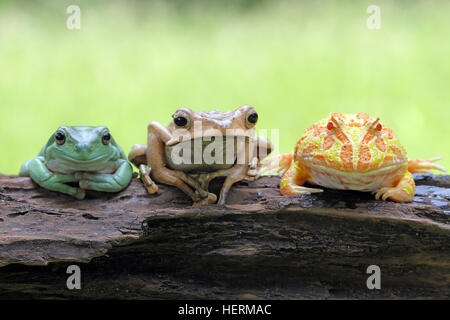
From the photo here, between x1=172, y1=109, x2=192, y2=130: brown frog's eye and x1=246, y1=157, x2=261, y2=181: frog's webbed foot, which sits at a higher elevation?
x1=172, y1=109, x2=192, y2=130: brown frog's eye

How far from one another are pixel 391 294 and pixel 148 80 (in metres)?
2.08

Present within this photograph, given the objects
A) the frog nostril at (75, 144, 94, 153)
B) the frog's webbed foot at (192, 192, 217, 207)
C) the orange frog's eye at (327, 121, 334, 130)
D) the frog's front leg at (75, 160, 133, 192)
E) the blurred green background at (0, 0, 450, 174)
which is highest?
the blurred green background at (0, 0, 450, 174)

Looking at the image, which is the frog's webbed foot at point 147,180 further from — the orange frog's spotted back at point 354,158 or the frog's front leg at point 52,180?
the orange frog's spotted back at point 354,158

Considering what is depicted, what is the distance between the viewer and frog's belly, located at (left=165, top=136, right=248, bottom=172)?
199 cm

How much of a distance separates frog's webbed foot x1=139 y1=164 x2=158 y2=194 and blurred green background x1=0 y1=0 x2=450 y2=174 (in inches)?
20.6

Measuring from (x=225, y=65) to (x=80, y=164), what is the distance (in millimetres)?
1250

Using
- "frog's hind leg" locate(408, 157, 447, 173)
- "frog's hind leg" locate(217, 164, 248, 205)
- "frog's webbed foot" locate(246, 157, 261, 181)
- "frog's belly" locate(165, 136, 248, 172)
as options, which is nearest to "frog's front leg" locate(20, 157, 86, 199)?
"frog's belly" locate(165, 136, 248, 172)

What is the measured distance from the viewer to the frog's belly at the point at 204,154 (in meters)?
1.99

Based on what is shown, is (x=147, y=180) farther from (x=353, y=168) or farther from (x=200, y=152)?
(x=353, y=168)

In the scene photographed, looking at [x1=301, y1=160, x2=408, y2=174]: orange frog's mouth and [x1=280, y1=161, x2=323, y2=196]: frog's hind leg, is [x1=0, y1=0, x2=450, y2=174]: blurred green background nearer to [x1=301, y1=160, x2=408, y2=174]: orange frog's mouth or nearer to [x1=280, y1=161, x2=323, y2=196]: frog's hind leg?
[x1=280, y1=161, x2=323, y2=196]: frog's hind leg

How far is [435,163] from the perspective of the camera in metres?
2.46

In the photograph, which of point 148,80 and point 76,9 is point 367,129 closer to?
point 148,80

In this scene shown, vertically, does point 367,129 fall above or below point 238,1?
below
